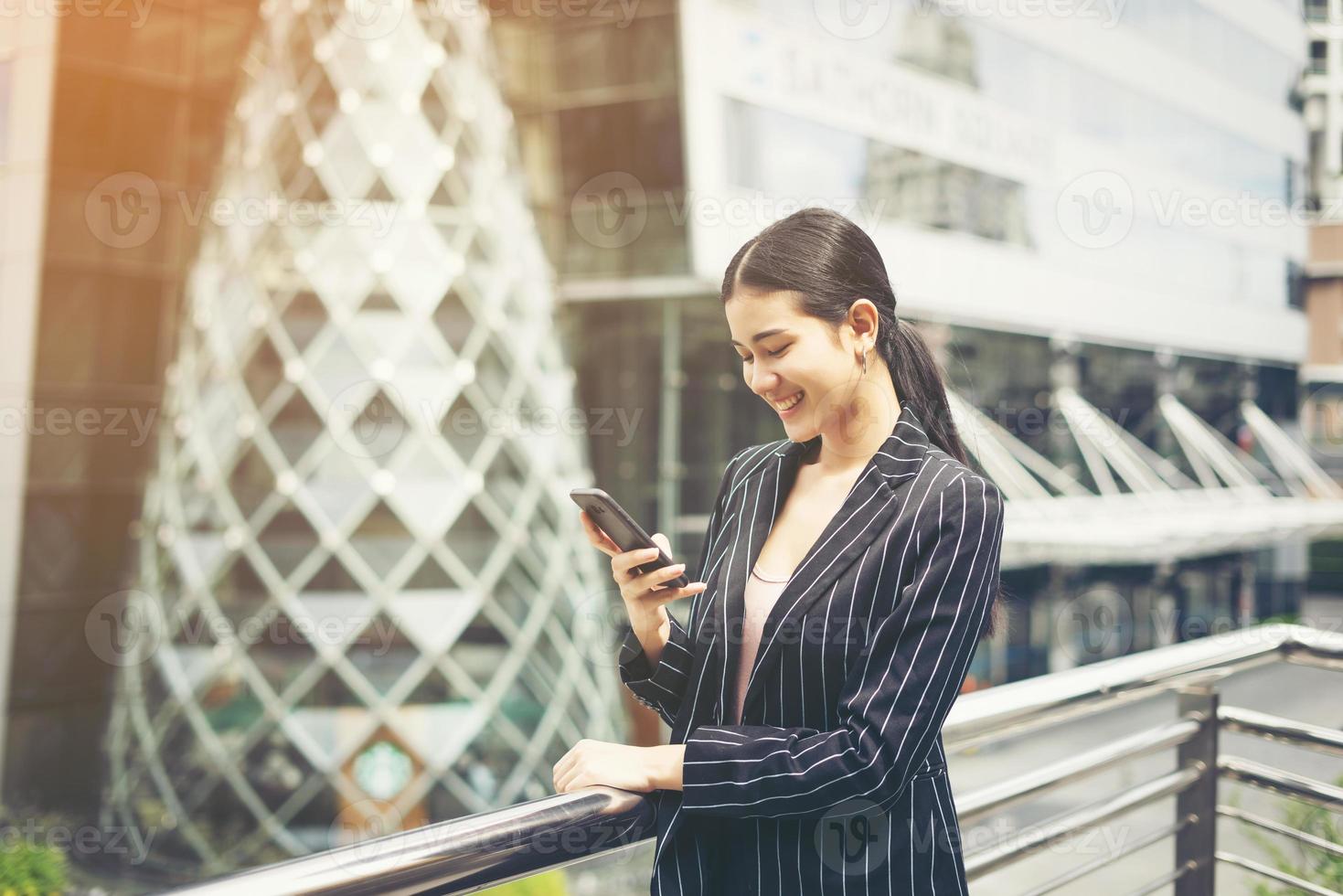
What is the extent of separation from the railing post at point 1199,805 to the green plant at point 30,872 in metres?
5.59

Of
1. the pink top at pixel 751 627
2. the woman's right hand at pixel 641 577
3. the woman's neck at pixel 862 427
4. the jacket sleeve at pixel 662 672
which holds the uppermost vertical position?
the woman's neck at pixel 862 427

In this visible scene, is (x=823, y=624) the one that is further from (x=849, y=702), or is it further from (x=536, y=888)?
(x=536, y=888)

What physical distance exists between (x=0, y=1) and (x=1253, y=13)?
18.9 meters

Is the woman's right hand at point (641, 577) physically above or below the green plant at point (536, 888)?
above

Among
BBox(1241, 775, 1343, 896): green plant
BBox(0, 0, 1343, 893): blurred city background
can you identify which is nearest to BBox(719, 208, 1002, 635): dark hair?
BBox(1241, 775, 1343, 896): green plant

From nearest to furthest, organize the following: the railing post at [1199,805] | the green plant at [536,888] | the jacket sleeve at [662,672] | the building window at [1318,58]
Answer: the jacket sleeve at [662,672]
the railing post at [1199,805]
the green plant at [536,888]
the building window at [1318,58]

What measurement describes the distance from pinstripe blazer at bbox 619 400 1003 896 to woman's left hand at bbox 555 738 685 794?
45 mm

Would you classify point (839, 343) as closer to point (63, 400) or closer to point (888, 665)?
point (888, 665)

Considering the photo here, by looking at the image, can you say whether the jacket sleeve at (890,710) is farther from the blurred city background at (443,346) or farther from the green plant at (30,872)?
the green plant at (30,872)

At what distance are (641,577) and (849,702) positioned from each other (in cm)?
37

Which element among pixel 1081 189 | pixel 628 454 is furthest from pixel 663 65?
pixel 1081 189

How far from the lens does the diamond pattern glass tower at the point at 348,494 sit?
9023 millimetres

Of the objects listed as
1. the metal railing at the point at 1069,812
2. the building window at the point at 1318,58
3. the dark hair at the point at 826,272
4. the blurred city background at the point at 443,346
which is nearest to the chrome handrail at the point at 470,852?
the metal railing at the point at 1069,812

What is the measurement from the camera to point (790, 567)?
1.48m
